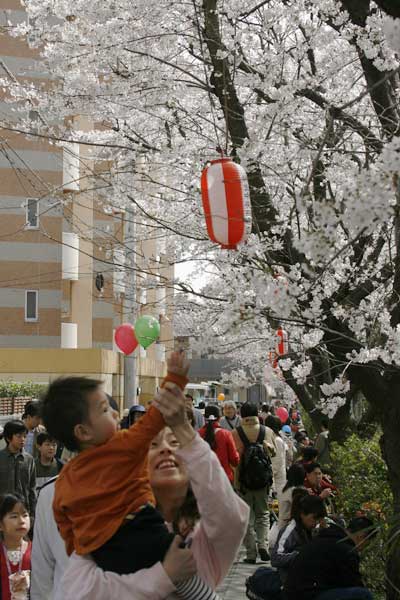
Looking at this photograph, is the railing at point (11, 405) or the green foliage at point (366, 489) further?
the railing at point (11, 405)

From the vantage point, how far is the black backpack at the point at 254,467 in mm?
11031

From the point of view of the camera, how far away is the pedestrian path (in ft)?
30.7

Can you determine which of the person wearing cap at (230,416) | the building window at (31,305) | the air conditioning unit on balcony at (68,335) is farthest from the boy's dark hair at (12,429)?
the air conditioning unit on balcony at (68,335)

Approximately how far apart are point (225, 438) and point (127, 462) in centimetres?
752

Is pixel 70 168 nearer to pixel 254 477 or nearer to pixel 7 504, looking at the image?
pixel 254 477

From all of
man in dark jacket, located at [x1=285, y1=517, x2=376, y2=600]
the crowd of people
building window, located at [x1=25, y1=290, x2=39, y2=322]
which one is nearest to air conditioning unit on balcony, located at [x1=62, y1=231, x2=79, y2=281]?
building window, located at [x1=25, y1=290, x2=39, y2=322]

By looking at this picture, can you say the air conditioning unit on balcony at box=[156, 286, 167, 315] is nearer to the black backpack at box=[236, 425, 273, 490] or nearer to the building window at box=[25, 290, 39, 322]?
the black backpack at box=[236, 425, 273, 490]

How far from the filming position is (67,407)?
3234 millimetres

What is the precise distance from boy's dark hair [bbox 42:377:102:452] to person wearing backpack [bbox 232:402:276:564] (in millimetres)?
7950

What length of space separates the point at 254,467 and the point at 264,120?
15.2 ft

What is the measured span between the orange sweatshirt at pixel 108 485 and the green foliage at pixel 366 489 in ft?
15.5

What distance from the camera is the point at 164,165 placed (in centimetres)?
1059

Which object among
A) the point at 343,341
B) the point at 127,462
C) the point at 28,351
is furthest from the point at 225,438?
the point at 28,351

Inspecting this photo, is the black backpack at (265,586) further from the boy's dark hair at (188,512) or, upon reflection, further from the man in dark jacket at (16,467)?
the boy's dark hair at (188,512)
